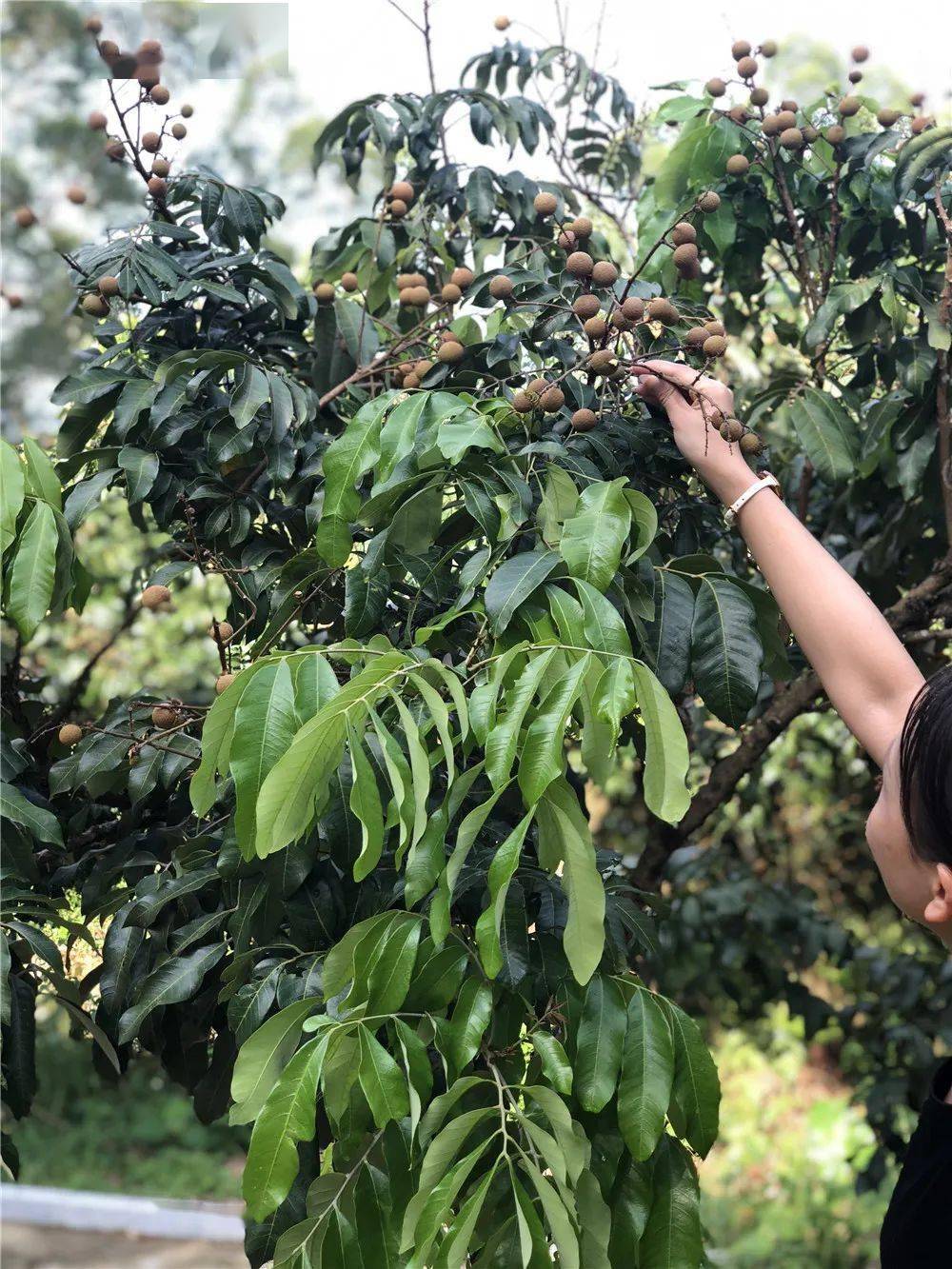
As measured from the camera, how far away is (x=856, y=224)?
1618 mm

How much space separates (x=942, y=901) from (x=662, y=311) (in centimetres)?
62

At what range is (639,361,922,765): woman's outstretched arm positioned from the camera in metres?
1.13

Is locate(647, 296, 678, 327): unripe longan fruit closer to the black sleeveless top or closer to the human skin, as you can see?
the human skin

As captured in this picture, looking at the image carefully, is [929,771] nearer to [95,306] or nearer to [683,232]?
[683,232]

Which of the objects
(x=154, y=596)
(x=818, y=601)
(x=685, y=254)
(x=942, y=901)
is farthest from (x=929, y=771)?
(x=154, y=596)

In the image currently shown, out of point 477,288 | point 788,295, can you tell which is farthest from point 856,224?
point 477,288

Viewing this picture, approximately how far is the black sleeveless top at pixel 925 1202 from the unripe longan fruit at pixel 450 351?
87 centimetres

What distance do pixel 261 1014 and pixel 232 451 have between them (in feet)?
2.01

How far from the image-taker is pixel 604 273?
1.24 m

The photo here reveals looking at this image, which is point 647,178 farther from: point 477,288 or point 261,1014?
point 261,1014

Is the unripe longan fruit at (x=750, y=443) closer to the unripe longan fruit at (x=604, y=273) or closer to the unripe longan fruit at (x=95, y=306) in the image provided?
the unripe longan fruit at (x=604, y=273)

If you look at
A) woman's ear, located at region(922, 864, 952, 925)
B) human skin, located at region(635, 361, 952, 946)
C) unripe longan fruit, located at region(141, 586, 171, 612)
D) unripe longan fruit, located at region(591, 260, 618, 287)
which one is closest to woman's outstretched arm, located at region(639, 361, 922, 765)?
human skin, located at region(635, 361, 952, 946)

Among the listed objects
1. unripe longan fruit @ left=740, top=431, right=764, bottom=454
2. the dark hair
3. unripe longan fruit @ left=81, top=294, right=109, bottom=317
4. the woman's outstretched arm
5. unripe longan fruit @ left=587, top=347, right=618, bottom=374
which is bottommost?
the dark hair

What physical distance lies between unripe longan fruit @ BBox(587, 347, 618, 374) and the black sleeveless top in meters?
0.73
